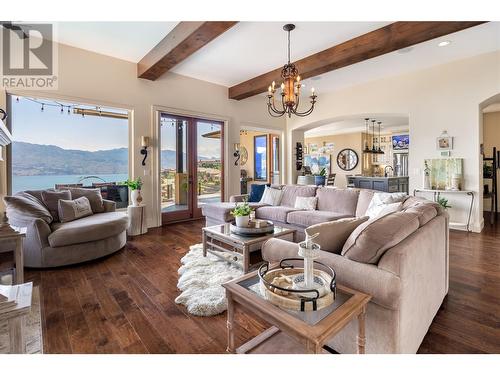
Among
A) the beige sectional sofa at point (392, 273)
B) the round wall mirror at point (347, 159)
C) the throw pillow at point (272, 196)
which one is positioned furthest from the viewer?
the round wall mirror at point (347, 159)

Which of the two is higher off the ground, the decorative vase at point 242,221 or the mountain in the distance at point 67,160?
the mountain in the distance at point 67,160

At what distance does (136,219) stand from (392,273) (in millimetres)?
4232

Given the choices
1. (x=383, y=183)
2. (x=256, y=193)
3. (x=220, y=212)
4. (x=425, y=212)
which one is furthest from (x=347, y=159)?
(x=425, y=212)

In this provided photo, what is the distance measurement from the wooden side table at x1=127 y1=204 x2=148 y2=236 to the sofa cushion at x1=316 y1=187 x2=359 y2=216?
10.4 ft

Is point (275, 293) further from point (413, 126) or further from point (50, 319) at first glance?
point (413, 126)

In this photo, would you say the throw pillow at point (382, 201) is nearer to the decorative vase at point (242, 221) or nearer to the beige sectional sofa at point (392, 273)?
the beige sectional sofa at point (392, 273)

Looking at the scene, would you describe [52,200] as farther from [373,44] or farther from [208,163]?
[373,44]

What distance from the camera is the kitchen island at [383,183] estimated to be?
7.16m

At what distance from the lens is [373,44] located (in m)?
3.68

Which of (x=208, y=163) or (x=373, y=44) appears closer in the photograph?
(x=373, y=44)

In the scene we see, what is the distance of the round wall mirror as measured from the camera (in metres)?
11.1

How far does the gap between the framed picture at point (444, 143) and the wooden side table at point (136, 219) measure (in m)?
5.70

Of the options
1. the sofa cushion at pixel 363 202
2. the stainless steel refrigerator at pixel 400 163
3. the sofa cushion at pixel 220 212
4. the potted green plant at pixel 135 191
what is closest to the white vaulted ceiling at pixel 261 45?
the potted green plant at pixel 135 191
